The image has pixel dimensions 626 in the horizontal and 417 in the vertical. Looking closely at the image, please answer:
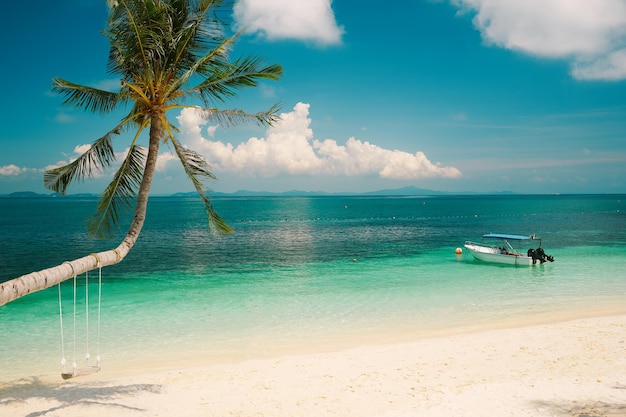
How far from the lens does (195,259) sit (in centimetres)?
3403

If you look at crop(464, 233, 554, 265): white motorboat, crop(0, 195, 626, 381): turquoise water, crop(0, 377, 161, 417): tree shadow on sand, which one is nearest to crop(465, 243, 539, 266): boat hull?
crop(464, 233, 554, 265): white motorboat

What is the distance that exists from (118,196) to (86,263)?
8.85 feet

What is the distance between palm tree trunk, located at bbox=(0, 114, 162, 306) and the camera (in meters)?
5.54

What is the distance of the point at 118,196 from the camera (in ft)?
30.6

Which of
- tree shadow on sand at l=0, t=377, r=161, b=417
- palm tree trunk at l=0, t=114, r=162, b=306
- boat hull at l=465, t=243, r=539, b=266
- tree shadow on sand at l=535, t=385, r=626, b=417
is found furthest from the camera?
boat hull at l=465, t=243, r=539, b=266

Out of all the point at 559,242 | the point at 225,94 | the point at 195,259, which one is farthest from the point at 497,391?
the point at 559,242

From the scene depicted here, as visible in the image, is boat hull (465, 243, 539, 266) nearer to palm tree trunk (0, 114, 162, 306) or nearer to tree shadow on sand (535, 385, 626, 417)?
tree shadow on sand (535, 385, 626, 417)

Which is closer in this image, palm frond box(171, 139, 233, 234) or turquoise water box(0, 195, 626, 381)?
palm frond box(171, 139, 233, 234)

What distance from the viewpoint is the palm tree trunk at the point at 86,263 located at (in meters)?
5.54

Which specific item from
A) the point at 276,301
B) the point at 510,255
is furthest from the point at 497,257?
the point at 276,301

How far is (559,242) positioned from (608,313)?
98.4ft

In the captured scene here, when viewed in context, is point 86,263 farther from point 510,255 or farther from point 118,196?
point 510,255

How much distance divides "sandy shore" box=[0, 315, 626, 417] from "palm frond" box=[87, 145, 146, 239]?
393 centimetres

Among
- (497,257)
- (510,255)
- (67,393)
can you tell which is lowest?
(67,393)
